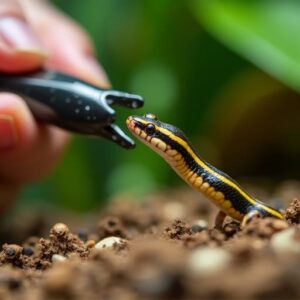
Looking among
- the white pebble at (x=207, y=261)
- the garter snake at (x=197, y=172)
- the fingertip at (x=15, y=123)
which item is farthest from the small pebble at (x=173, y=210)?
the white pebble at (x=207, y=261)

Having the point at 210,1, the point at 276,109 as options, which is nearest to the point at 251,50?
the point at 210,1

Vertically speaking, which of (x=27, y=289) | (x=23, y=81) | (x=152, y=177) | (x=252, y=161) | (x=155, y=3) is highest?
(x=155, y=3)

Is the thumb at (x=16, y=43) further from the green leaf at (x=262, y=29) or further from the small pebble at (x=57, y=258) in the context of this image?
the green leaf at (x=262, y=29)

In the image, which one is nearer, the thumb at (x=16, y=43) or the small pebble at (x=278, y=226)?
the small pebble at (x=278, y=226)

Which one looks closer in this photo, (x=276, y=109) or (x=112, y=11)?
(x=276, y=109)

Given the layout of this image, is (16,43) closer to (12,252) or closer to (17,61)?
(17,61)

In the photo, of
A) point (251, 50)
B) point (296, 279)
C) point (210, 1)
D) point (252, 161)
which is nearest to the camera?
point (296, 279)

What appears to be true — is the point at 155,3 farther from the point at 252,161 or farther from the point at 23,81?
the point at 23,81

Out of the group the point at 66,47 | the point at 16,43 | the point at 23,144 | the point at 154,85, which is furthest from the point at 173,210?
the point at 154,85
